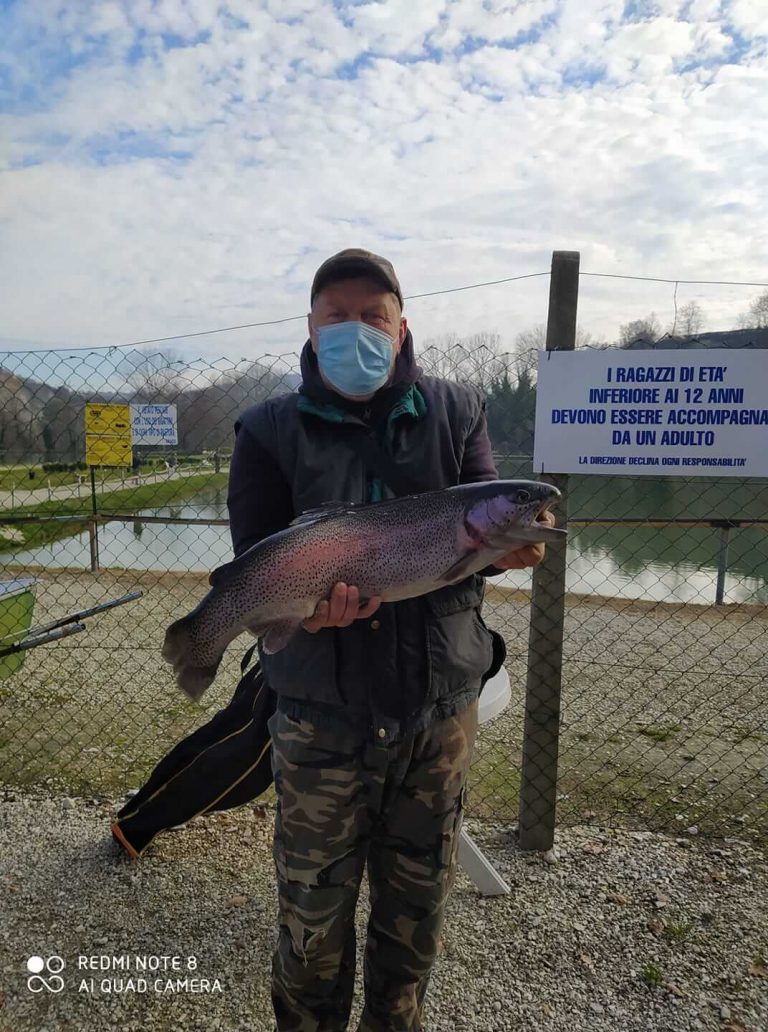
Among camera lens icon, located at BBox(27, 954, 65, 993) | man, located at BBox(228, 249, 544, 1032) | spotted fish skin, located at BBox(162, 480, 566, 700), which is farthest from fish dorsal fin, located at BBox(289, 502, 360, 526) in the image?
camera lens icon, located at BBox(27, 954, 65, 993)

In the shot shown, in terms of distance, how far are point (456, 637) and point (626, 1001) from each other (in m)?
1.99

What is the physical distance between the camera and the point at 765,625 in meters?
9.78

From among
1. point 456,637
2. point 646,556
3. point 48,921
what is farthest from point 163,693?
point 646,556

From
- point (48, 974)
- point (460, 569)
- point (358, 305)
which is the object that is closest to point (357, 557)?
point (460, 569)

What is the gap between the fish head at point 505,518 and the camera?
2303 millimetres

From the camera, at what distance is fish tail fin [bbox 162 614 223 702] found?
2344mm

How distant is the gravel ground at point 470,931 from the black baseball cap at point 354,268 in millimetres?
3127

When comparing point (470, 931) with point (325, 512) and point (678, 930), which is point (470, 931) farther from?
point (325, 512)

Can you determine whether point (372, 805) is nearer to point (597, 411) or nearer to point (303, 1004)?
point (303, 1004)

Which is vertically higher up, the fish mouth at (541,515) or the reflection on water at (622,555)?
the fish mouth at (541,515)

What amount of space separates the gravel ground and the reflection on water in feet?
25.7

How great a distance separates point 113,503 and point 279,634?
1465cm

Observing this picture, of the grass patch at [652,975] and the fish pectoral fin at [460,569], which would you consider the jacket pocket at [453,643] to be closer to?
the fish pectoral fin at [460,569]

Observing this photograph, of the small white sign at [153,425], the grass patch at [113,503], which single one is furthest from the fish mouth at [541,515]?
the small white sign at [153,425]
